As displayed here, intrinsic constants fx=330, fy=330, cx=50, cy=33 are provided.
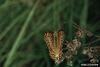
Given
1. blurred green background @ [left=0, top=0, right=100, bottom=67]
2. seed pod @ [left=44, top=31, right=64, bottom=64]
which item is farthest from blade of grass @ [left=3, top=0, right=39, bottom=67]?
seed pod @ [left=44, top=31, right=64, bottom=64]

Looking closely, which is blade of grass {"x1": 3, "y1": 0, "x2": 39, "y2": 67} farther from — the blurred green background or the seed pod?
the seed pod

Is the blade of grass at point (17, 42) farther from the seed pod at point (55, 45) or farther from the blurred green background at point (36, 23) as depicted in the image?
the seed pod at point (55, 45)

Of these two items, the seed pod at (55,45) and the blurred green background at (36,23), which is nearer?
the seed pod at (55,45)

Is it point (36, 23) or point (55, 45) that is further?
point (36, 23)

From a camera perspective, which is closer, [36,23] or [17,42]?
[17,42]

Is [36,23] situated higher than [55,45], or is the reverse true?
[36,23]

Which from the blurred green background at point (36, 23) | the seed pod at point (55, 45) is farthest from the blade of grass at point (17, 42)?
the seed pod at point (55, 45)

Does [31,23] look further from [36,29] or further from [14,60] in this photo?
Result: [14,60]

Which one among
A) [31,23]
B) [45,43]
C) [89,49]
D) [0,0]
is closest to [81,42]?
[89,49]
